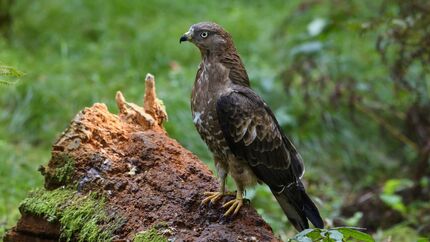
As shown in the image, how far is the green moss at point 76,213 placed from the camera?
427cm

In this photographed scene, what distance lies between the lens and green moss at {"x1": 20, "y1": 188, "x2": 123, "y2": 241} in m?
4.27

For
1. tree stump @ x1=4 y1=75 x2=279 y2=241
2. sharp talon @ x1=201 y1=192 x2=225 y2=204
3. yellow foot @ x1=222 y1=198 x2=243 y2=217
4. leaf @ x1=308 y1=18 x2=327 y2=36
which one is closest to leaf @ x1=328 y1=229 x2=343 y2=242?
tree stump @ x1=4 y1=75 x2=279 y2=241

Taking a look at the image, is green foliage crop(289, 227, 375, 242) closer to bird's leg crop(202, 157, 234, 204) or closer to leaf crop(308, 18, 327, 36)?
bird's leg crop(202, 157, 234, 204)

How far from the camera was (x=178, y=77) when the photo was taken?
9.05 m

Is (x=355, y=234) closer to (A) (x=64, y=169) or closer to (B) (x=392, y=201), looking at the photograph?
(A) (x=64, y=169)

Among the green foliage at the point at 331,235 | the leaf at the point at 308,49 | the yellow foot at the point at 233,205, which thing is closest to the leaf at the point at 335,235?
the green foliage at the point at 331,235

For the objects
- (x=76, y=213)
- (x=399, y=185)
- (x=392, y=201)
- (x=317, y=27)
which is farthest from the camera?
(x=317, y=27)

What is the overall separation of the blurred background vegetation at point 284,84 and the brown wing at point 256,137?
6.30ft

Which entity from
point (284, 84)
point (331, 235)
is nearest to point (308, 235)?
point (331, 235)

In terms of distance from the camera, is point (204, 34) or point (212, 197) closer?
point (212, 197)

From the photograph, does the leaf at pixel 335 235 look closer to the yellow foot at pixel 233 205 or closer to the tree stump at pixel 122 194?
the tree stump at pixel 122 194

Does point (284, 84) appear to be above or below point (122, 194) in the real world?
above

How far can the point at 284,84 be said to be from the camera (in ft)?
28.3

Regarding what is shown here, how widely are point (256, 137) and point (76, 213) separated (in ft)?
3.87
